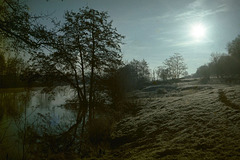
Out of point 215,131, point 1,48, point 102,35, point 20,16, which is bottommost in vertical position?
point 215,131

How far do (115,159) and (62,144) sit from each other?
3.16m

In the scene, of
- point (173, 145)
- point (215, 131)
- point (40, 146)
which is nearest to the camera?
point (173, 145)

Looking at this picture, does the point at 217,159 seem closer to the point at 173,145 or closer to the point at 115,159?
the point at 173,145

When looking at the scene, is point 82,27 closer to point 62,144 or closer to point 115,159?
point 62,144

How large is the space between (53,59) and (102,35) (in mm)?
5889

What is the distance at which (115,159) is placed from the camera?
458 cm

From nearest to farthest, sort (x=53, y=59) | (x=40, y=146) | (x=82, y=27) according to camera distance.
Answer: (x=40, y=146) < (x=53, y=59) < (x=82, y=27)

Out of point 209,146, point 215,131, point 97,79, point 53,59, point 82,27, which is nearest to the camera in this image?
point 209,146

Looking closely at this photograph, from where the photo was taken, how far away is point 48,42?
589 cm

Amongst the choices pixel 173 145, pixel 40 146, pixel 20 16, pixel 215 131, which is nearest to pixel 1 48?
pixel 20 16

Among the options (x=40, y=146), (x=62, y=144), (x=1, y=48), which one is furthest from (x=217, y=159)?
(x=1, y=48)

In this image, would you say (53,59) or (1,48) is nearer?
(1,48)

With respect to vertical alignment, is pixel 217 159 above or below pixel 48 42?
below

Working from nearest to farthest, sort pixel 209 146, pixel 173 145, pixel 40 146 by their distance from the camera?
1. pixel 209 146
2. pixel 173 145
3. pixel 40 146
